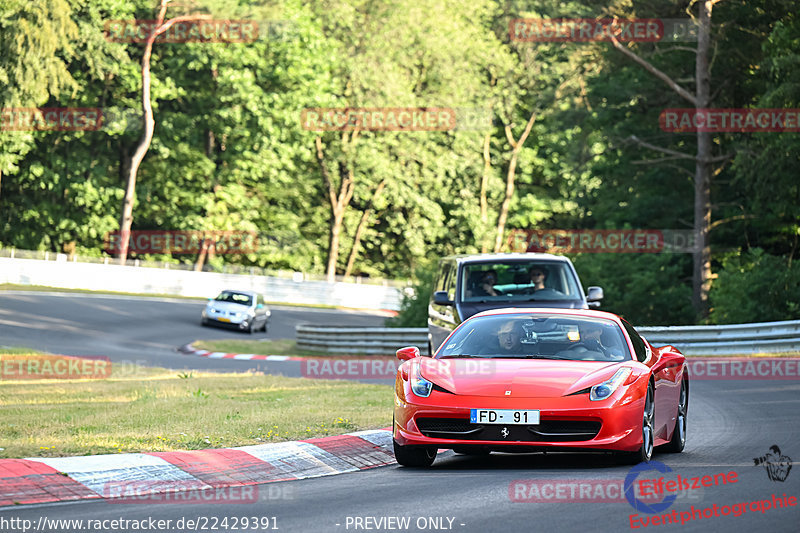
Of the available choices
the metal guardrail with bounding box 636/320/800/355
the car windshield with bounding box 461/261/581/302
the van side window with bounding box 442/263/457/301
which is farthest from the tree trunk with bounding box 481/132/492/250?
the car windshield with bounding box 461/261/581/302

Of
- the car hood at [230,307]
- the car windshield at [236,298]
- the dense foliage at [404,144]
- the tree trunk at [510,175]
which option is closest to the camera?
the dense foliage at [404,144]

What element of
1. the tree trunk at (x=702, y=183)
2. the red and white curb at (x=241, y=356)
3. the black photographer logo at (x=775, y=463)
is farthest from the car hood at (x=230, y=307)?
the black photographer logo at (x=775, y=463)

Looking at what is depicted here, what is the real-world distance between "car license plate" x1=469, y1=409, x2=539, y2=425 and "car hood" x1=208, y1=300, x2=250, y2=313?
32.7 metres

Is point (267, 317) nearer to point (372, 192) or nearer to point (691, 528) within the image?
point (372, 192)

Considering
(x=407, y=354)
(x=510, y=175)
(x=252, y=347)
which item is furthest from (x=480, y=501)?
(x=510, y=175)

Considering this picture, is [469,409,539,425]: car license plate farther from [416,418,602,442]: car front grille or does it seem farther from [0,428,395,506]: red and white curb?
[0,428,395,506]: red and white curb

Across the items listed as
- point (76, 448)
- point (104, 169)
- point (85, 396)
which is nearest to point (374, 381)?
point (85, 396)

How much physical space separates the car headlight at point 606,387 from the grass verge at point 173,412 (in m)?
3.01

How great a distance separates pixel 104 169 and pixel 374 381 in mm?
38908

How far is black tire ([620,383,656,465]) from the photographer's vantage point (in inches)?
376

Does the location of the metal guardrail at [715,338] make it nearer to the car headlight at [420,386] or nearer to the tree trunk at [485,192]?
the car headlight at [420,386]

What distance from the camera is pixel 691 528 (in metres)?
6.92

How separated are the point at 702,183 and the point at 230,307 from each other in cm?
1615

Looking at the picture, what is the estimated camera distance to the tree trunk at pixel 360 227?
66.6 meters
